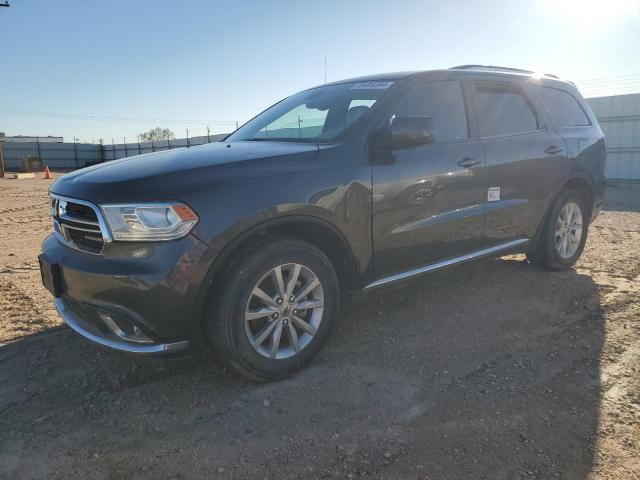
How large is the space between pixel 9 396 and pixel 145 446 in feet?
3.45

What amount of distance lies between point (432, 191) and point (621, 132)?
1442 cm

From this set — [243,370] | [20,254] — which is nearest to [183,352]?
[243,370]

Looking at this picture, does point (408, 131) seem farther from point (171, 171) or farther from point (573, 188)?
point (573, 188)

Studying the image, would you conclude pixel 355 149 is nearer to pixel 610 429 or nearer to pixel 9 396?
pixel 610 429

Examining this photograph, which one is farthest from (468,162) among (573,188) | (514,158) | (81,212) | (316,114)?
(81,212)

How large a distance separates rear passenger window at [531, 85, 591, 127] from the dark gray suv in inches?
17.2

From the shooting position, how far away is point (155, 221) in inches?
97.2

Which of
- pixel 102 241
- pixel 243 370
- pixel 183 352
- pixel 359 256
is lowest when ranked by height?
pixel 243 370

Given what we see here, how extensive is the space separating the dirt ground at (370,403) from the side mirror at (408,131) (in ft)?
3.43

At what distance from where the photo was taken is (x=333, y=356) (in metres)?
3.25

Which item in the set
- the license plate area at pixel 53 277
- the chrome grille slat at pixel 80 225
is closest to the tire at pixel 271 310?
the chrome grille slat at pixel 80 225

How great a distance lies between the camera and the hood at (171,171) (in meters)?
2.53

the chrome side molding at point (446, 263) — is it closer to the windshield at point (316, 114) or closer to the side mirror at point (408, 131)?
the side mirror at point (408, 131)

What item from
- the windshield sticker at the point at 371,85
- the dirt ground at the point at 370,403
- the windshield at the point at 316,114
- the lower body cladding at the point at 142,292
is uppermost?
the windshield sticker at the point at 371,85
